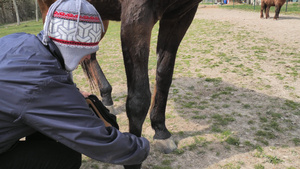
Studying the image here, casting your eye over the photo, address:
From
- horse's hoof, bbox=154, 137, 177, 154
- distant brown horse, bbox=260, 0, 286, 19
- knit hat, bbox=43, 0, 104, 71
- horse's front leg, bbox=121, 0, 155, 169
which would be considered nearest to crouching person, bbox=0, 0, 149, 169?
knit hat, bbox=43, 0, 104, 71

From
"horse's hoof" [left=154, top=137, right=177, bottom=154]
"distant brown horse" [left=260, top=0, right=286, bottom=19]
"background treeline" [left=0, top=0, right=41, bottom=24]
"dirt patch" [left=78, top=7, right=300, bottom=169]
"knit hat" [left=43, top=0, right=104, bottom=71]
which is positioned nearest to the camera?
"knit hat" [left=43, top=0, right=104, bottom=71]

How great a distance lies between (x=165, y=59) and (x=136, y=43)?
2.56 ft

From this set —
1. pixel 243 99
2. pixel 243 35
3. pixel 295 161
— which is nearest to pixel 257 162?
pixel 295 161

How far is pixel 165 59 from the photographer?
2.34 meters

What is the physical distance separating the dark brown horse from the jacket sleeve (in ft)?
→ 1.62

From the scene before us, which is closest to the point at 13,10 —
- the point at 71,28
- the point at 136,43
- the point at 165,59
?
the point at 165,59

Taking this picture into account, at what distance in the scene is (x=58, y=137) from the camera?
3.86 ft

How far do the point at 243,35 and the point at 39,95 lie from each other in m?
8.04

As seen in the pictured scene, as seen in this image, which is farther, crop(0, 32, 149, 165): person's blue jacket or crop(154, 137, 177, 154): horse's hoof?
crop(154, 137, 177, 154): horse's hoof

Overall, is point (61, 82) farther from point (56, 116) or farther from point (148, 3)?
point (148, 3)

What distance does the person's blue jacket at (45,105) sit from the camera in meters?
1.11

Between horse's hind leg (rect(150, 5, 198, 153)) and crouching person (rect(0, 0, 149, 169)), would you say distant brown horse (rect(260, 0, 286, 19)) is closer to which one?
horse's hind leg (rect(150, 5, 198, 153))

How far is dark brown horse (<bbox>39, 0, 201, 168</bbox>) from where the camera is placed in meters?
1.58

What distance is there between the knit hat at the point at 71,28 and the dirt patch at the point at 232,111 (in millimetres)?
A: 1225
